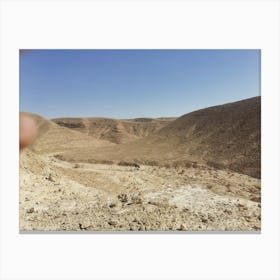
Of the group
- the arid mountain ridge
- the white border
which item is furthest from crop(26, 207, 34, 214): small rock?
the arid mountain ridge

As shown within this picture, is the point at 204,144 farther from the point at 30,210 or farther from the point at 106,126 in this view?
the point at 106,126

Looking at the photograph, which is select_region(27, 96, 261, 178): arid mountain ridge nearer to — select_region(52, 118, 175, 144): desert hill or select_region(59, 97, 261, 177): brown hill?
select_region(59, 97, 261, 177): brown hill

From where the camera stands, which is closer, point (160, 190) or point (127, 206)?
point (127, 206)

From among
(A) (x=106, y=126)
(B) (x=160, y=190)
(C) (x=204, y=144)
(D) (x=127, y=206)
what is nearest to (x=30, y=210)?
(D) (x=127, y=206)

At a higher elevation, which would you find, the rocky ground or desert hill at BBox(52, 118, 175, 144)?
desert hill at BBox(52, 118, 175, 144)
